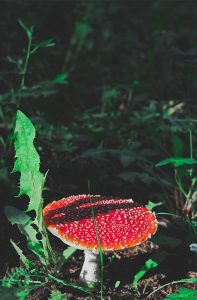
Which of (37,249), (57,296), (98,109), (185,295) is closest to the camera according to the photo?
(185,295)

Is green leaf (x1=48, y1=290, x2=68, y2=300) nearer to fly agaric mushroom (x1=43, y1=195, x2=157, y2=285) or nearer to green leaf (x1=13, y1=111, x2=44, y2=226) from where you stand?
fly agaric mushroom (x1=43, y1=195, x2=157, y2=285)

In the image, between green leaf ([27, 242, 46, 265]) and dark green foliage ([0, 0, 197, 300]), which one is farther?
dark green foliage ([0, 0, 197, 300])

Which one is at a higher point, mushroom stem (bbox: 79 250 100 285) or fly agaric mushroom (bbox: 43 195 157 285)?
fly agaric mushroom (bbox: 43 195 157 285)

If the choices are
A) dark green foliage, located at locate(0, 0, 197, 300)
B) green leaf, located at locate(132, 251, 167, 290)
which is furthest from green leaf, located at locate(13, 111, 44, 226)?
green leaf, located at locate(132, 251, 167, 290)

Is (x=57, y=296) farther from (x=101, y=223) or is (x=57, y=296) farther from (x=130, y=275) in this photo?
(x=130, y=275)

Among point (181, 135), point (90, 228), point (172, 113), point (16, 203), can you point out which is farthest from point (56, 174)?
point (172, 113)

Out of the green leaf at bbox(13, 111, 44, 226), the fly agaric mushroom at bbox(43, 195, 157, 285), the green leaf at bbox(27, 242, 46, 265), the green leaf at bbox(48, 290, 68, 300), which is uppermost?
the green leaf at bbox(13, 111, 44, 226)

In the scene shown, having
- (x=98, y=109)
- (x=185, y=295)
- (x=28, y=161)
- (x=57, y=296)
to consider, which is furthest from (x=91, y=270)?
(x=98, y=109)

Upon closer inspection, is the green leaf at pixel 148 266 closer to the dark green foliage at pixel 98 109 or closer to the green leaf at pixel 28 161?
the dark green foliage at pixel 98 109

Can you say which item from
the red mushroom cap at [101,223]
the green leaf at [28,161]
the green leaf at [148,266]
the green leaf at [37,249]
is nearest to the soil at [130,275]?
the green leaf at [148,266]
